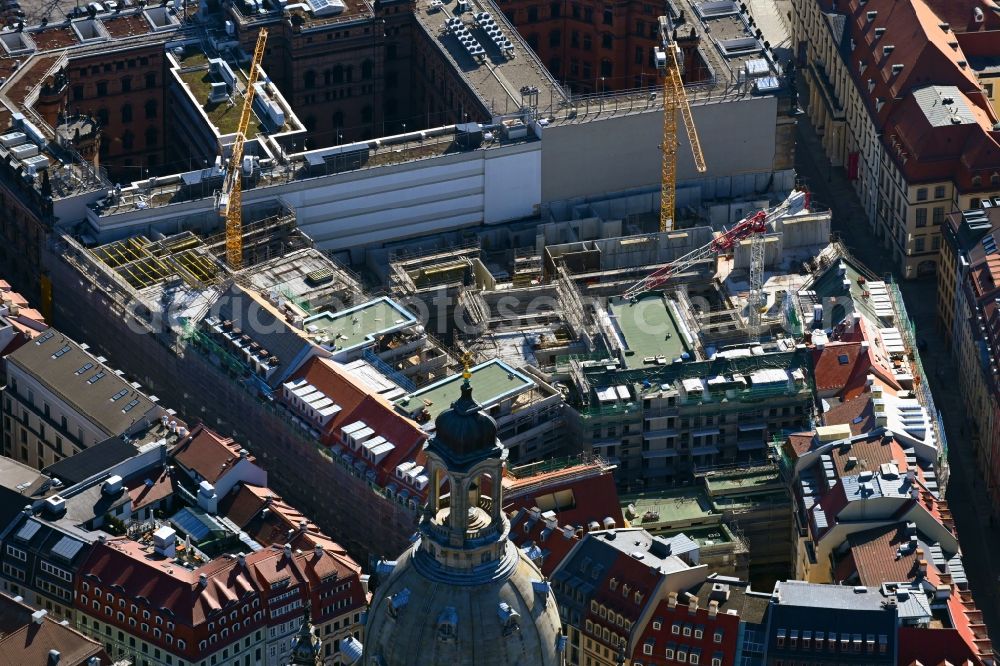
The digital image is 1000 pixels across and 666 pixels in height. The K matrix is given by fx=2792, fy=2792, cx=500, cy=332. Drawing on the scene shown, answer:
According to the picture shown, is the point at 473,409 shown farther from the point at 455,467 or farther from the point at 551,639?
the point at 551,639

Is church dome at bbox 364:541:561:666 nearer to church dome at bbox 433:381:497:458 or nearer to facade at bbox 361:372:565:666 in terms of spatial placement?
facade at bbox 361:372:565:666

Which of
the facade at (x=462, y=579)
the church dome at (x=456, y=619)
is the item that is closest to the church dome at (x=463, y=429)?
the facade at (x=462, y=579)

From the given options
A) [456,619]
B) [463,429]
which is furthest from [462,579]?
[463,429]

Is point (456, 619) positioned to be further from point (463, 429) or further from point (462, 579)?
point (463, 429)

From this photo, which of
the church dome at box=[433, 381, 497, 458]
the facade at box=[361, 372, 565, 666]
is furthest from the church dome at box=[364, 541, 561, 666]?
the church dome at box=[433, 381, 497, 458]

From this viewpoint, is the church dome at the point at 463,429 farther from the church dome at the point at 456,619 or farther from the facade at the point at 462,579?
the church dome at the point at 456,619

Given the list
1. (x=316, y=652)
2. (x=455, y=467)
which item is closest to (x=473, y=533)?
(x=455, y=467)
